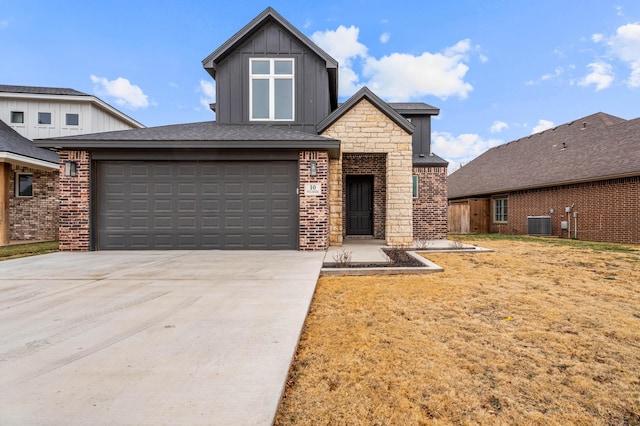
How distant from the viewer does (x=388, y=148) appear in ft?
32.2

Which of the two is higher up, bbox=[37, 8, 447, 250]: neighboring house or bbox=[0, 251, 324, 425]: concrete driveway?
bbox=[37, 8, 447, 250]: neighboring house

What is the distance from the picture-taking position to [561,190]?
47.9 ft

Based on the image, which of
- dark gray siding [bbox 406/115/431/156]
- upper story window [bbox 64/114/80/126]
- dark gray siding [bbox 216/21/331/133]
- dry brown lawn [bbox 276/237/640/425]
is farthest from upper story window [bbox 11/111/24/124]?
dark gray siding [bbox 406/115/431/156]

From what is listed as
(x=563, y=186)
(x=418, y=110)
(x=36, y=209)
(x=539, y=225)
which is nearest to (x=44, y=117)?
(x=36, y=209)

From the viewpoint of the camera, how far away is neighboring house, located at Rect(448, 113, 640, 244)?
40.4 ft

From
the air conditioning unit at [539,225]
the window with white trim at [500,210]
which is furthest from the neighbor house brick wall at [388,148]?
the window with white trim at [500,210]

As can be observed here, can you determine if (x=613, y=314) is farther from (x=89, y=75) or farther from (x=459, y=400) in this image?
(x=89, y=75)

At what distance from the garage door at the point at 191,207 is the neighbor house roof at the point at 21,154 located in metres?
4.68

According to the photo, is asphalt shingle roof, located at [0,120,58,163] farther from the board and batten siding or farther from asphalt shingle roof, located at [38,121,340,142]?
asphalt shingle roof, located at [38,121,340,142]

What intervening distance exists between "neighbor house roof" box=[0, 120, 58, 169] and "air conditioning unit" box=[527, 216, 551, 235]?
72.3 ft

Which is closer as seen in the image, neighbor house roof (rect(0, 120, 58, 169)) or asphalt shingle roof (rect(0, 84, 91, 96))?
neighbor house roof (rect(0, 120, 58, 169))

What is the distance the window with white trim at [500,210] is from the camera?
57.8 ft

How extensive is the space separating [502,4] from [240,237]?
16333mm

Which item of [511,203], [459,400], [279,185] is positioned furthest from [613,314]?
[511,203]
